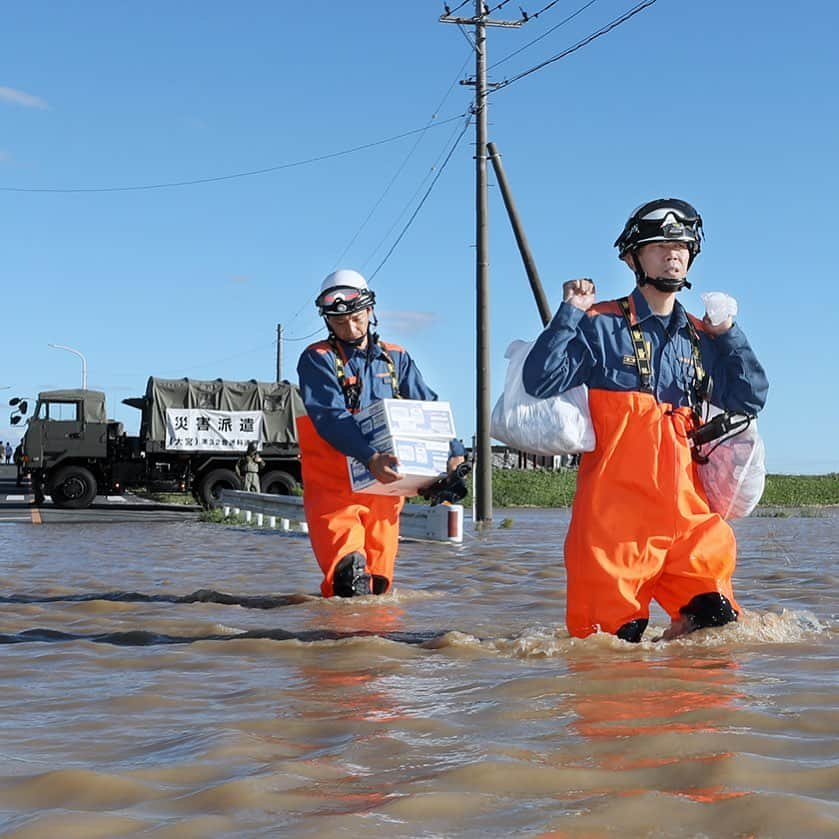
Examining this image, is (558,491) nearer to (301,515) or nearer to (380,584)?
(301,515)

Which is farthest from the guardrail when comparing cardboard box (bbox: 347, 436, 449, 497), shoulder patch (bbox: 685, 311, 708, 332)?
shoulder patch (bbox: 685, 311, 708, 332)

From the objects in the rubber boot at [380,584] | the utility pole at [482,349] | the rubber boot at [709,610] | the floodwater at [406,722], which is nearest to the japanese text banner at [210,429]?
the utility pole at [482,349]

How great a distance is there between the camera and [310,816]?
3.10 m

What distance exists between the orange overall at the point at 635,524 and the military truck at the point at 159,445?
77.3 ft

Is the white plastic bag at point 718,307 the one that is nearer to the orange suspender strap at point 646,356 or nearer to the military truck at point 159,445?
the orange suspender strap at point 646,356

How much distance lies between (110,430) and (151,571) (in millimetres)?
18200

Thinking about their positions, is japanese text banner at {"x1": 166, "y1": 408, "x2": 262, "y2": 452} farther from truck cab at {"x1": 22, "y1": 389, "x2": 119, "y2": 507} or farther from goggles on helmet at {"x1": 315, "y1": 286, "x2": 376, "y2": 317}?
goggles on helmet at {"x1": 315, "y1": 286, "x2": 376, "y2": 317}

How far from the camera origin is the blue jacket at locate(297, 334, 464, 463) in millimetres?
6906

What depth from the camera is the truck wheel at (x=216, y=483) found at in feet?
93.7

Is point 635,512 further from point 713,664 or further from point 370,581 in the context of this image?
point 370,581

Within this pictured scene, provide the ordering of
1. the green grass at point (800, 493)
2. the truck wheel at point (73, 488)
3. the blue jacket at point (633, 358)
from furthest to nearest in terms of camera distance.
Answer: the green grass at point (800, 493), the truck wheel at point (73, 488), the blue jacket at point (633, 358)

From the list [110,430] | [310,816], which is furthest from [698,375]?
[110,430]

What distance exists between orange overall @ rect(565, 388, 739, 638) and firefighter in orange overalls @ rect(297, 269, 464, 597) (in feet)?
6.82

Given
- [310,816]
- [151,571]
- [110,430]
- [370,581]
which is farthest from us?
[110,430]
